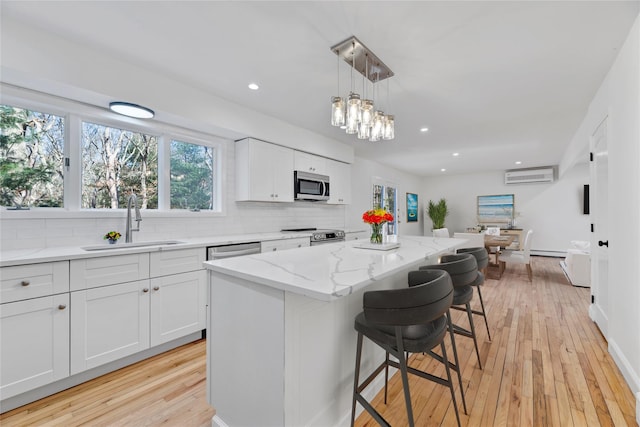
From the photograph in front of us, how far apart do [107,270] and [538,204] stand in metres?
9.26

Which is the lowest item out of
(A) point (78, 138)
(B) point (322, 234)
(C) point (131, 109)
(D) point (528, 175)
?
(B) point (322, 234)

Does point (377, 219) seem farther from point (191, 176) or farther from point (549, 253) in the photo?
point (549, 253)

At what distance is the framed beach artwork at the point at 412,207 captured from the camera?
8.20m

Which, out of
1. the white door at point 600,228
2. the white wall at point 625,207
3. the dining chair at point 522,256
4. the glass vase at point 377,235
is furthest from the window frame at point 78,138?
the dining chair at point 522,256

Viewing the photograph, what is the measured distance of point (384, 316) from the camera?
1221 millimetres

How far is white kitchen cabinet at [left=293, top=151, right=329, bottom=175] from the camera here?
4016 mm

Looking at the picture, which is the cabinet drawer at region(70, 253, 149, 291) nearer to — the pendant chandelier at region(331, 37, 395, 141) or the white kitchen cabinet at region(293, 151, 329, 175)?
the pendant chandelier at region(331, 37, 395, 141)

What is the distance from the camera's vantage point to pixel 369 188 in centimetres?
620

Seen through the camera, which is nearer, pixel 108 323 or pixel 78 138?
pixel 108 323

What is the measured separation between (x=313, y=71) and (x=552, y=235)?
26.4 feet

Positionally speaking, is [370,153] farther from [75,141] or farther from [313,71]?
[75,141]

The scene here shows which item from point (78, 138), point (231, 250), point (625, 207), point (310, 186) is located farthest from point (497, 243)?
point (78, 138)

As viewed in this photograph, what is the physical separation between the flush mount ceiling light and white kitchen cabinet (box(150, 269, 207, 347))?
149 centimetres

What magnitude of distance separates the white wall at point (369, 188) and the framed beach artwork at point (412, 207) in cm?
14
